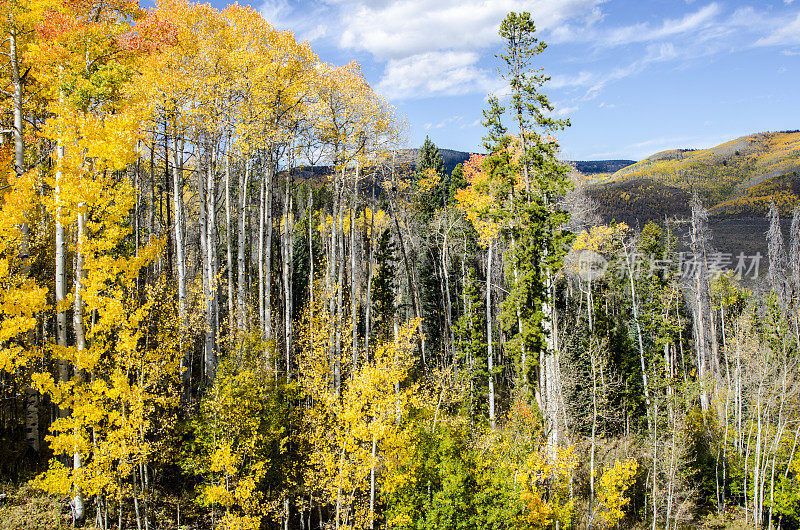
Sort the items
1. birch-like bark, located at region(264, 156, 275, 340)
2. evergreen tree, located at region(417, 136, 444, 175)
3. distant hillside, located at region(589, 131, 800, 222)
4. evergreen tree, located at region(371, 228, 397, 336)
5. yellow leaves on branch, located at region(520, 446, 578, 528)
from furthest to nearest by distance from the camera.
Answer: distant hillside, located at region(589, 131, 800, 222) < evergreen tree, located at region(417, 136, 444, 175) < evergreen tree, located at region(371, 228, 397, 336) < birch-like bark, located at region(264, 156, 275, 340) < yellow leaves on branch, located at region(520, 446, 578, 528)

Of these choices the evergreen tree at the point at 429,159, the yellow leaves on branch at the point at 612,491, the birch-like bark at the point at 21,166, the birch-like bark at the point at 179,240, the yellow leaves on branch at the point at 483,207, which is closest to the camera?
the birch-like bark at the point at 21,166

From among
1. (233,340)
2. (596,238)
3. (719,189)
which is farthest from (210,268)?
(719,189)

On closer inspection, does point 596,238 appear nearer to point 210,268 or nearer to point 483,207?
point 483,207

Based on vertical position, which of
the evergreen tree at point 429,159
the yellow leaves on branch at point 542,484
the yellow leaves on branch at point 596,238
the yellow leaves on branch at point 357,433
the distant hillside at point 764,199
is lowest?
the yellow leaves on branch at point 542,484

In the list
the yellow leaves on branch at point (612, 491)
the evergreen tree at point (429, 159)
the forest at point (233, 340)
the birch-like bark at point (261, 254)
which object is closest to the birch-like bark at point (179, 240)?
the forest at point (233, 340)

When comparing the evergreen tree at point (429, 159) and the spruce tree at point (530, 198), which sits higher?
the evergreen tree at point (429, 159)

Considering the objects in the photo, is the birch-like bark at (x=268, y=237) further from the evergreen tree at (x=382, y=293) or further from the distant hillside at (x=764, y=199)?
the distant hillside at (x=764, y=199)

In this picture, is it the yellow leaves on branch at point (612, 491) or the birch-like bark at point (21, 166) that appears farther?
the yellow leaves on branch at point (612, 491)

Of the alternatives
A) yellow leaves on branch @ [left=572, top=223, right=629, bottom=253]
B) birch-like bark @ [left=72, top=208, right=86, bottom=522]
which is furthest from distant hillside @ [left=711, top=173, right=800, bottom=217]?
birch-like bark @ [left=72, top=208, right=86, bottom=522]

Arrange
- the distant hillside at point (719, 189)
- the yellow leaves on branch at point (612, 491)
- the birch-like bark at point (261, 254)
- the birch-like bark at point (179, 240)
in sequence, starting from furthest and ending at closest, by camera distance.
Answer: the distant hillside at point (719, 189) → the yellow leaves on branch at point (612, 491) → the birch-like bark at point (261, 254) → the birch-like bark at point (179, 240)

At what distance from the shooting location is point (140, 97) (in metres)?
13.4

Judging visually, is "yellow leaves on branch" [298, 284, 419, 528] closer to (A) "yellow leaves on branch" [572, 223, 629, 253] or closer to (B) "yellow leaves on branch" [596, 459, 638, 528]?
(B) "yellow leaves on branch" [596, 459, 638, 528]

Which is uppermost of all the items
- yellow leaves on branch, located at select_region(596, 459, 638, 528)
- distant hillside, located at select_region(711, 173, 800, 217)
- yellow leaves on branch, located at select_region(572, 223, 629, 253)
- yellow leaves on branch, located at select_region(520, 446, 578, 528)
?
distant hillside, located at select_region(711, 173, 800, 217)

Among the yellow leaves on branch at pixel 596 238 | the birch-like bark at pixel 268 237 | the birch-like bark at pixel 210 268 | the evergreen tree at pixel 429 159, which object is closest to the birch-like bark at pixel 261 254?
the birch-like bark at pixel 268 237
